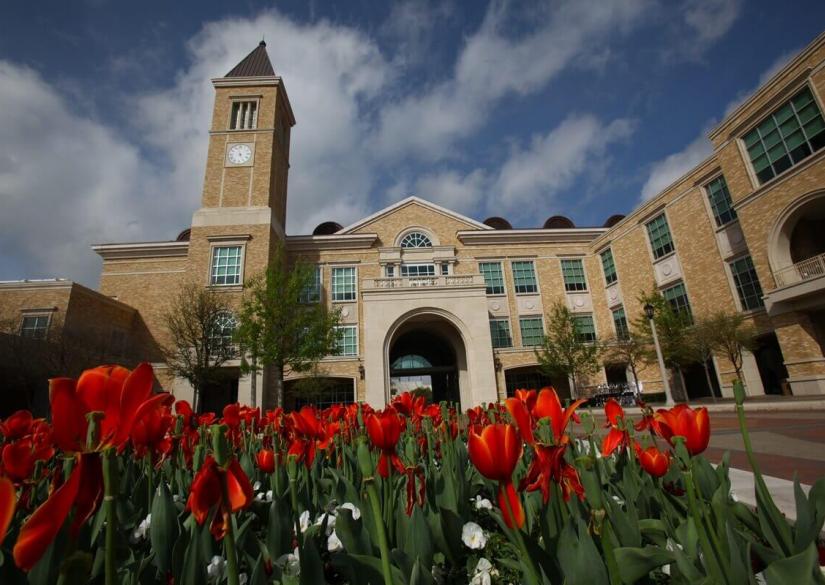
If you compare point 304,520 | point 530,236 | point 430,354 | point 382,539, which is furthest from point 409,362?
point 382,539

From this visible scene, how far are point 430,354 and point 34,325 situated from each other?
22714 mm

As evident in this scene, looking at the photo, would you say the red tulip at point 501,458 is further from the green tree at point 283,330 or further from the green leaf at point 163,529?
the green tree at point 283,330

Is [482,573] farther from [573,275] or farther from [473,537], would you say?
[573,275]

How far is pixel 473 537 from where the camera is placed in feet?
5.65

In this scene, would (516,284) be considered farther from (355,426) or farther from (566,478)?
(566,478)

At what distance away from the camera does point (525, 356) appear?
968 inches

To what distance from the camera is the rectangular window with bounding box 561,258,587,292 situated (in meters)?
27.1

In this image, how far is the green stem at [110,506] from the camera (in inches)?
24.0

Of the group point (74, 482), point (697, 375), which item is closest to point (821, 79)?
point (697, 375)

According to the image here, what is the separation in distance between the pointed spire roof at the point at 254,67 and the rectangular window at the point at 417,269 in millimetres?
16161

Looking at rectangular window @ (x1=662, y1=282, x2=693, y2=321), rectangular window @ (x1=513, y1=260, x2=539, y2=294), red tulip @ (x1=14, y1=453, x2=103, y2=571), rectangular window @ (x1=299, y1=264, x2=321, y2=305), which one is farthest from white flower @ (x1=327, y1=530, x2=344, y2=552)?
rectangular window @ (x1=513, y1=260, x2=539, y2=294)

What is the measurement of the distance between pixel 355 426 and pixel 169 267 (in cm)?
2631

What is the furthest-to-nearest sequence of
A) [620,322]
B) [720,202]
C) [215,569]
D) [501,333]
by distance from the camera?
[501,333]
[620,322]
[720,202]
[215,569]

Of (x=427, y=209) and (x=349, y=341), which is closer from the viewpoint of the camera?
(x=349, y=341)
